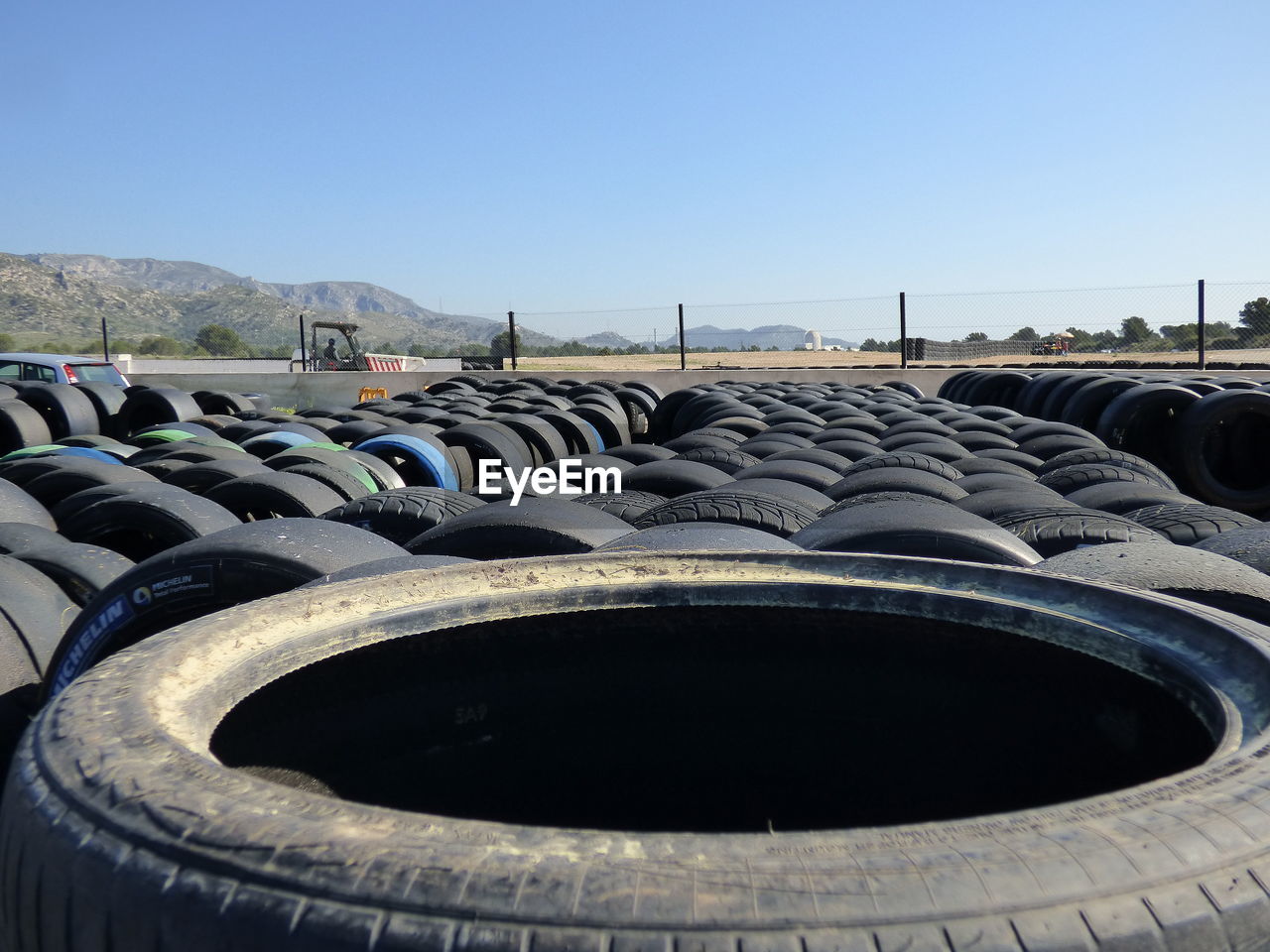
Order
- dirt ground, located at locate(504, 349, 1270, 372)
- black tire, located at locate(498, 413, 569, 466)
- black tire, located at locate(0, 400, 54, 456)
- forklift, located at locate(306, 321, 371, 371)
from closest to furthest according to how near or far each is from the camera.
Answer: black tire, located at locate(498, 413, 569, 466) < black tire, located at locate(0, 400, 54, 456) < dirt ground, located at locate(504, 349, 1270, 372) < forklift, located at locate(306, 321, 371, 371)

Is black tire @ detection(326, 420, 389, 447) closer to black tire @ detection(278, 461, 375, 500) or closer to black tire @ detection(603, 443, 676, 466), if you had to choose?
black tire @ detection(603, 443, 676, 466)

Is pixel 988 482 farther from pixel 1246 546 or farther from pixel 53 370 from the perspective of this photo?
pixel 53 370

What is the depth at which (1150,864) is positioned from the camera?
979mm

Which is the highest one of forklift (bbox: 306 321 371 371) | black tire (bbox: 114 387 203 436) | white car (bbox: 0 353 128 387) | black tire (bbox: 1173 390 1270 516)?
forklift (bbox: 306 321 371 371)

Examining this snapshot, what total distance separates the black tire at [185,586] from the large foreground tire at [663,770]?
2.94 feet

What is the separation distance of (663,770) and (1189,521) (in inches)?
118

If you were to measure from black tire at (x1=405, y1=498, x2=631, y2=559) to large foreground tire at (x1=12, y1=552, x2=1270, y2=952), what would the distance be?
3.90 ft

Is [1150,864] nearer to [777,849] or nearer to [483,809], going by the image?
[777,849]

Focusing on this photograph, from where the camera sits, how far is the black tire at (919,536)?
2.92 meters

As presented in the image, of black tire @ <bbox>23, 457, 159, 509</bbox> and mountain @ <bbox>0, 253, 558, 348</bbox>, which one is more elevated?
mountain @ <bbox>0, 253, 558, 348</bbox>

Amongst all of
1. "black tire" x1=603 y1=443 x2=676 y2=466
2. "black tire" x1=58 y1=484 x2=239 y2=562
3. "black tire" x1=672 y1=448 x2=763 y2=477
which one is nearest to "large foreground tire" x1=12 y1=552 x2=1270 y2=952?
"black tire" x1=58 y1=484 x2=239 y2=562

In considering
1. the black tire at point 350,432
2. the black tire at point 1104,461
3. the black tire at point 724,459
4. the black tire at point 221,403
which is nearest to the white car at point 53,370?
the black tire at point 221,403

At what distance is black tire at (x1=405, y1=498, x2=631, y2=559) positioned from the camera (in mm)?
3396

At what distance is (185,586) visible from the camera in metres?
2.78
